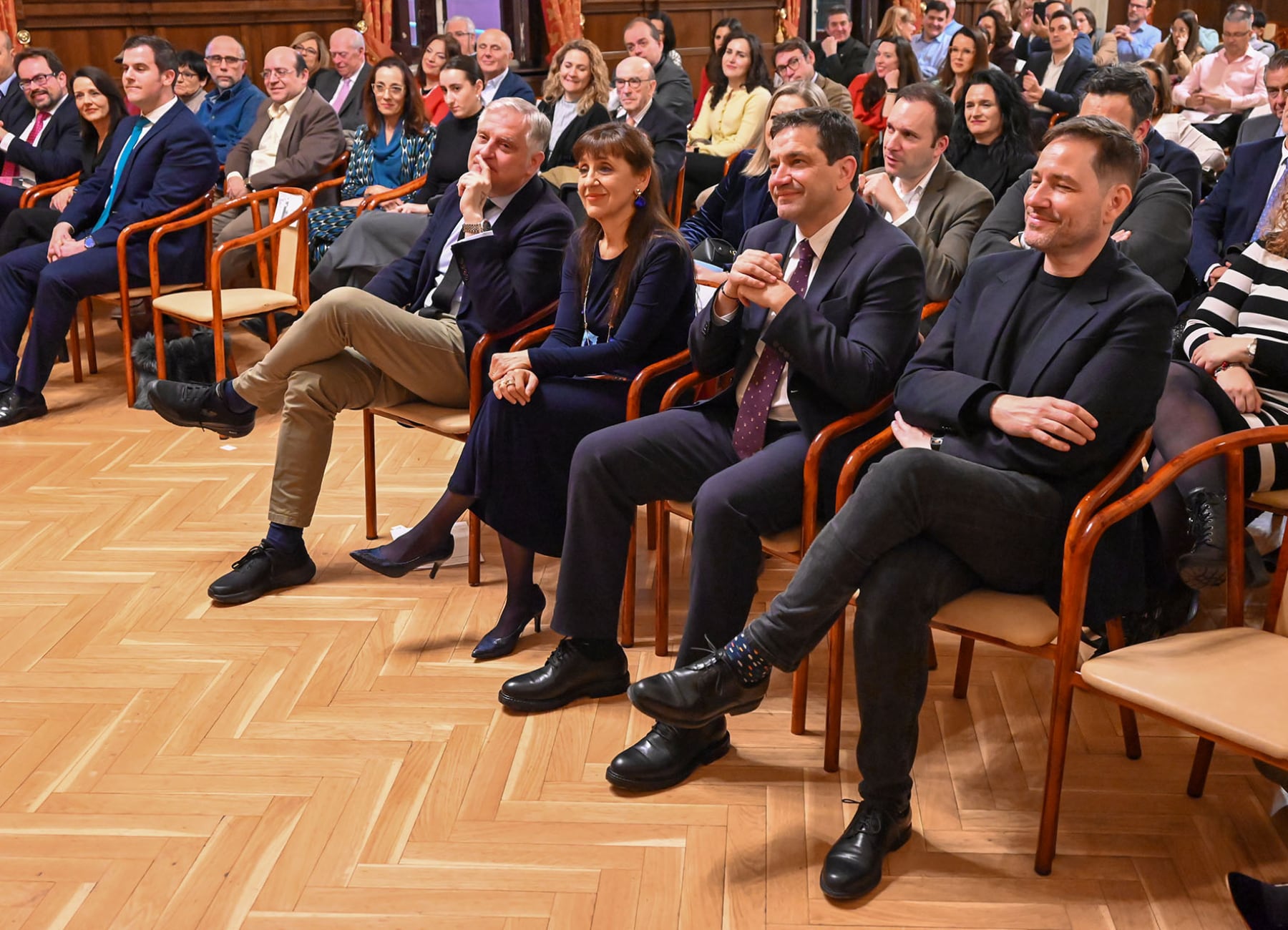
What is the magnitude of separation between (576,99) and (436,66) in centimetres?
121

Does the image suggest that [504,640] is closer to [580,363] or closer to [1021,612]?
[580,363]

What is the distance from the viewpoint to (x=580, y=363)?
9.55 ft

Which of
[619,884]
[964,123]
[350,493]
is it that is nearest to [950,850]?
[619,884]

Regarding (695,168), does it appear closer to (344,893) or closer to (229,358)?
(229,358)

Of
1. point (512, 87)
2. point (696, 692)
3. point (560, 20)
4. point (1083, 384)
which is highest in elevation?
point (560, 20)

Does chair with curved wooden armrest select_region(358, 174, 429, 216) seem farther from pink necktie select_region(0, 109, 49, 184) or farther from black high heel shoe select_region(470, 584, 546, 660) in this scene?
black high heel shoe select_region(470, 584, 546, 660)

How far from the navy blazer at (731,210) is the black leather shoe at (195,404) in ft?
5.03

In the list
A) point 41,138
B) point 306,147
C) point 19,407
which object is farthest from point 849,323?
point 41,138

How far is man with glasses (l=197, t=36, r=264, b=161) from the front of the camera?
21.1ft

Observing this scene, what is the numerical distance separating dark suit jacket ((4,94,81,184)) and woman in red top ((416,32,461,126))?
173cm

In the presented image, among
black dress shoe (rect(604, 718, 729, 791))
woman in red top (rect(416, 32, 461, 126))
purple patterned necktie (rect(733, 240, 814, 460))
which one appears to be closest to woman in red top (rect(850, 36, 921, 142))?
woman in red top (rect(416, 32, 461, 126))

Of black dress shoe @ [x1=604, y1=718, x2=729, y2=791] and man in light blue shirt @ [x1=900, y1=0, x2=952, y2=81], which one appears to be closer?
black dress shoe @ [x1=604, y1=718, x2=729, y2=791]

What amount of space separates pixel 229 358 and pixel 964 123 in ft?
9.64

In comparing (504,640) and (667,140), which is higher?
(667,140)
